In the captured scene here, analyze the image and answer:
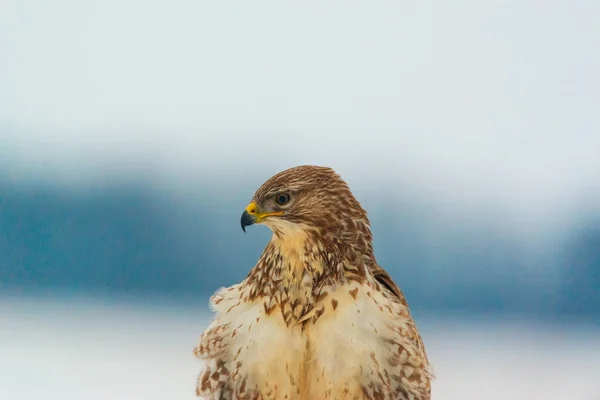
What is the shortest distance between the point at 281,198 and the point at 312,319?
21cm

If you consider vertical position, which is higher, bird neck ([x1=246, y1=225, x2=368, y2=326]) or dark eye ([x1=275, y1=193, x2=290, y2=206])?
dark eye ([x1=275, y1=193, x2=290, y2=206])

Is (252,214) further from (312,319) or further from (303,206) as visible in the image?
(312,319)

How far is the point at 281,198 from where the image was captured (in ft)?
3.80

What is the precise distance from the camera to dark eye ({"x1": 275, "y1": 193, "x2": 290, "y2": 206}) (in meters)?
1.16

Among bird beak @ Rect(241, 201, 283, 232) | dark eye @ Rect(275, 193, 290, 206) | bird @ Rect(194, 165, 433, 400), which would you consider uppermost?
dark eye @ Rect(275, 193, 290, 206)

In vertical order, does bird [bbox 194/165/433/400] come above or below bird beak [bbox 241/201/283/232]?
below

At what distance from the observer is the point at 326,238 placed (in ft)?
3.83

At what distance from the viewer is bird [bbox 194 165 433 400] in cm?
111

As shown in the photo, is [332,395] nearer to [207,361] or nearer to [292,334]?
[292,334]

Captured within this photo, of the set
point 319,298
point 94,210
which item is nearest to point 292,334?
point 319,298

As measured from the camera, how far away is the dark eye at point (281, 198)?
3.79 feet

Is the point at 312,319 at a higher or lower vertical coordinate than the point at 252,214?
lower

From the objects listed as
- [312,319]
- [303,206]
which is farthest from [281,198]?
[312,319]

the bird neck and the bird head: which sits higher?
the bird head
